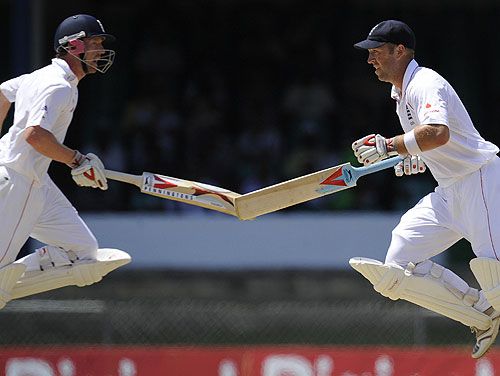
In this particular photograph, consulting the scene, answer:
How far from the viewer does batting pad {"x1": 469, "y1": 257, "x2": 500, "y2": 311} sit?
214 inches

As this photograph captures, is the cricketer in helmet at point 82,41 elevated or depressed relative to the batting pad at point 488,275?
elevated

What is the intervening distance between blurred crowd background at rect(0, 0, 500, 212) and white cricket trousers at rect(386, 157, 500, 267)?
13.7ft

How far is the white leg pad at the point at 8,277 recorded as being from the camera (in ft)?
18.7

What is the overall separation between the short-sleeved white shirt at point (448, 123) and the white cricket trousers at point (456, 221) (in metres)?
0.06

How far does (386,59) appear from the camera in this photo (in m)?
5.61

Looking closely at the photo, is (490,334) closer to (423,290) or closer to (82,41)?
(423,290)

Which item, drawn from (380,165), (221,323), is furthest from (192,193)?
(221,323)

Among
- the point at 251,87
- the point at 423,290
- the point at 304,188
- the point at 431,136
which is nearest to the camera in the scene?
the point at 431,136

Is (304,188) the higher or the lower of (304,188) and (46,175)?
the lower

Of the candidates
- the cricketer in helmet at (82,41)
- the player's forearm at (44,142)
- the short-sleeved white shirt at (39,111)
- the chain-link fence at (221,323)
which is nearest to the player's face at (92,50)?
the cricketer in helmet at (82,41)

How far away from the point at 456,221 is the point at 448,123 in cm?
49

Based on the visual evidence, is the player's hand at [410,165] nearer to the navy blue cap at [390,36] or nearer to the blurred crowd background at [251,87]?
the navy blue cap at [390,36]

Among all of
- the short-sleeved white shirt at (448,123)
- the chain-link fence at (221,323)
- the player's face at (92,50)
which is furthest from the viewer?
the chain-link fence at (221,323)

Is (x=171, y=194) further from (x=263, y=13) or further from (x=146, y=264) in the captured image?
(x=263, y=13)
